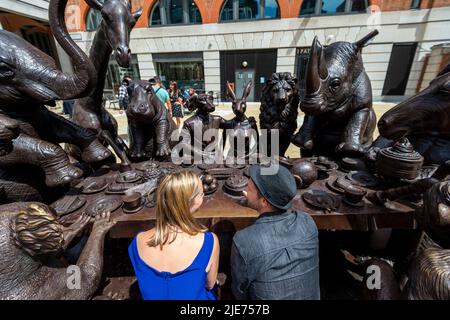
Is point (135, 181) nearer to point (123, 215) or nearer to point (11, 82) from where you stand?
point (123, 215)

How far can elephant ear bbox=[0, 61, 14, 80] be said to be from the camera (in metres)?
1.30

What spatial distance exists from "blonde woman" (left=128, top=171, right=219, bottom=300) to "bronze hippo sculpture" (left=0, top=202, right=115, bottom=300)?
29cm

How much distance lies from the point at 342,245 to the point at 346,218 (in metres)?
0.97

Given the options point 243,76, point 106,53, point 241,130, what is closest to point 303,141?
point 241,130

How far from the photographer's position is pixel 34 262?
3.40 feet

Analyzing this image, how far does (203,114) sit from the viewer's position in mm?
2459

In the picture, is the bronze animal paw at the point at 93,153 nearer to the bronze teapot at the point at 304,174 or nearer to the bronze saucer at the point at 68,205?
the bronze saucer at the point at 68,205

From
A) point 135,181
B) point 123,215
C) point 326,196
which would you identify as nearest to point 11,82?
point 135,181

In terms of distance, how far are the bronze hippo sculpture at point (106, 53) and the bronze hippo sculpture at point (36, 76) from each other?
31 centimetres

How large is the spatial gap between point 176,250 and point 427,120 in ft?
6.03

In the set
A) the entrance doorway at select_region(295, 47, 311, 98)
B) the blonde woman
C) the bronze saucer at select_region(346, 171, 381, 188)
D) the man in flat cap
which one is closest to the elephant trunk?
the blonde woman

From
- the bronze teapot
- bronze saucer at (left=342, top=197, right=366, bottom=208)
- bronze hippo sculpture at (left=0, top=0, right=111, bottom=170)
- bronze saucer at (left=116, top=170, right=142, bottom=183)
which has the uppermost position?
bronze hippo sculpture at (left=0, top=0, right=111, bottom=170)

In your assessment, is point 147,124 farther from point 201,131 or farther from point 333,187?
point 333,187

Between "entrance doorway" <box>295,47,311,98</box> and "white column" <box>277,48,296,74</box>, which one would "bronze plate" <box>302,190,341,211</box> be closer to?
"entrance doorway" <box>295,47,311,98</box>
